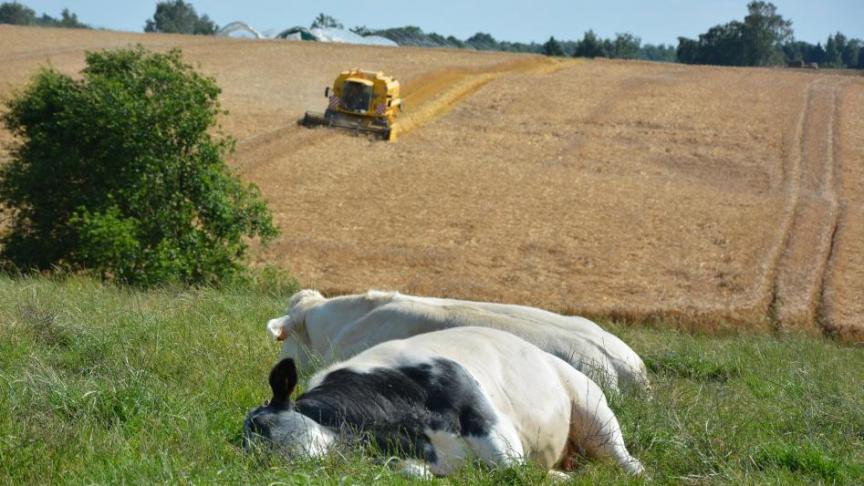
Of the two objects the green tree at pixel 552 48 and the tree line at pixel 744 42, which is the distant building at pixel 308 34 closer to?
the green tree at pixel 552 48

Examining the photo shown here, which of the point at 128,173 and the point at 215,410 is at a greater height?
the point at 215,410

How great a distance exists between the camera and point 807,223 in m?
31.6

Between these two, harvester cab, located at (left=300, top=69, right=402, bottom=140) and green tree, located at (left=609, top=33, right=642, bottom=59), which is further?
green tree, located at (left=609, top=33, right=642, bottom=59)

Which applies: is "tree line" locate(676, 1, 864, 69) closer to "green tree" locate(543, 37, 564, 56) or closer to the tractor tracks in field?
"green tree" locate(543, 37, 564, 56)

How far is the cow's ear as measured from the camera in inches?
192

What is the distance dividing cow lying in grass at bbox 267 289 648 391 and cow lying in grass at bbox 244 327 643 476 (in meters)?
2.36

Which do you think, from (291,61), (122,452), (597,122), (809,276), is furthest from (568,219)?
(291,61)

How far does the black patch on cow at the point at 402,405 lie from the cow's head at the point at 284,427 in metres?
0.16

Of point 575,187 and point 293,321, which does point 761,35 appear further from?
point 293,321

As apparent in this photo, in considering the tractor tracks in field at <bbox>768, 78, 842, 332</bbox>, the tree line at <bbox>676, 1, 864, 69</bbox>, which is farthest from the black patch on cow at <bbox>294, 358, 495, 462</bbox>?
the tree line at <bbox>676, 1, 864, 69</bbox>

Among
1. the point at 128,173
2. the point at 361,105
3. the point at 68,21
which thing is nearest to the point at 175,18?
the point at 68,21

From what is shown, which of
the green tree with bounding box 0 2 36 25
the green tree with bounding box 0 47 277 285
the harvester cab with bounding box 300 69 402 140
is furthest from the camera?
the green tree with bounding box 0 2 36 25

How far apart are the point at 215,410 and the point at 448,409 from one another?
1554 mm

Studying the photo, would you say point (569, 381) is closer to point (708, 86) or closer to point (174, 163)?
point (174, 163)
